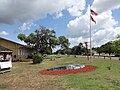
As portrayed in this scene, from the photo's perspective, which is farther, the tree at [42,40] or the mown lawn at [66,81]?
the tree at [42,40]

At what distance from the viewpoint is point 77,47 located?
132750mm

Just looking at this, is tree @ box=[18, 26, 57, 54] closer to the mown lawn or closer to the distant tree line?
the distant tree line

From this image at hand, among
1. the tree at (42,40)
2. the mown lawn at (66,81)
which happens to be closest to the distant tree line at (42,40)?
the tree at (42,40)

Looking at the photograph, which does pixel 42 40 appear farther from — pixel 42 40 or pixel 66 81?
pixel 66 81

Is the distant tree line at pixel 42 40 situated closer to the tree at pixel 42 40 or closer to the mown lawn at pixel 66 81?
the tree at pixel 42 40

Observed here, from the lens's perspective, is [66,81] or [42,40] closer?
[66,81]

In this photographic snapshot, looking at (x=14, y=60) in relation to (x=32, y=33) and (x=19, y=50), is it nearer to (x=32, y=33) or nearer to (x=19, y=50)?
(x=19, y=50)

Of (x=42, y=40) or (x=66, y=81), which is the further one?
(x=42, y=40)

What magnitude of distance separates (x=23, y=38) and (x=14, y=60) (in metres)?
20.4

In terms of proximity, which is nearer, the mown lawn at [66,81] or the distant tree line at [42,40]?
the mown lawn at [66,81]

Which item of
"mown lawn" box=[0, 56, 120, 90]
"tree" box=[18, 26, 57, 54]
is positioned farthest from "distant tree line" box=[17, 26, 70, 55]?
"mown lawn" box=[0, 56, 120, 90]

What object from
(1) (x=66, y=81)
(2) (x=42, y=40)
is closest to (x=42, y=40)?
(2) (x=42, y=40)

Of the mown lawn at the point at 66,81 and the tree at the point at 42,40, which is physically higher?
the tree at the point at 42,40

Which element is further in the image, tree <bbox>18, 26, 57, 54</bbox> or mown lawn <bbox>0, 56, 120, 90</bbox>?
tree <bbox>18, 26, 57, 54</bbox>
